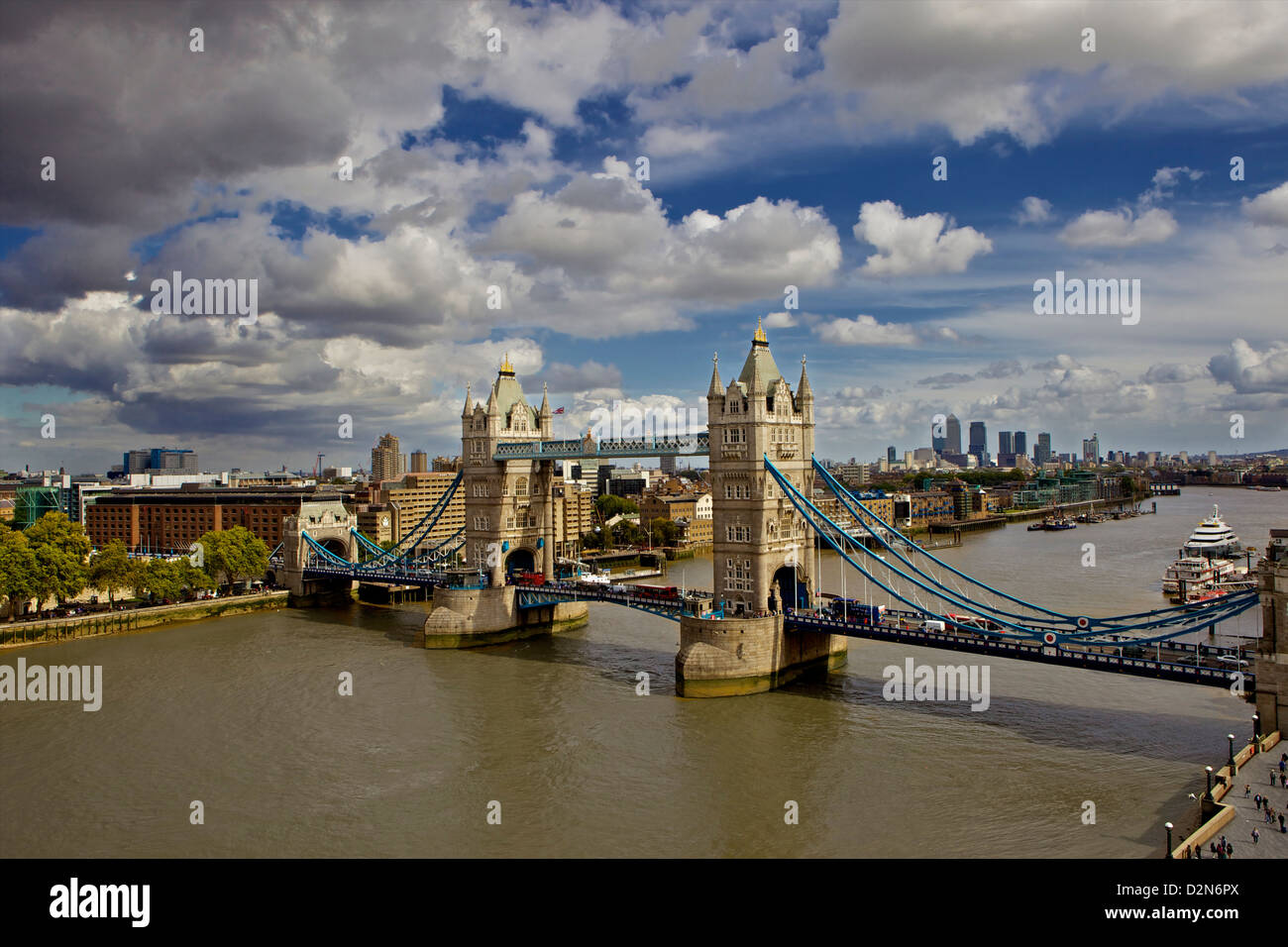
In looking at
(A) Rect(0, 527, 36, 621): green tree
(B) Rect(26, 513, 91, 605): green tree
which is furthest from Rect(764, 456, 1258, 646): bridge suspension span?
(A) Rect(0, 527, 36, 621): green tree

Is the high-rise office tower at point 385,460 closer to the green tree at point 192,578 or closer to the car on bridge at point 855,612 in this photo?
the green tree at point 192,578

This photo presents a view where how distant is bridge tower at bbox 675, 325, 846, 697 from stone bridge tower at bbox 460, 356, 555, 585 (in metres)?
16.5

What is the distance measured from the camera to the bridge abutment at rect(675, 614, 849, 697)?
37250 mm

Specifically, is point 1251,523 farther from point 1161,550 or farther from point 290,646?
point 290,646

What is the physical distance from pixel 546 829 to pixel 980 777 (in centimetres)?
1361

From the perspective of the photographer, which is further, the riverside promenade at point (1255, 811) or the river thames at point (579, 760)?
the river thames at point (579, 760)

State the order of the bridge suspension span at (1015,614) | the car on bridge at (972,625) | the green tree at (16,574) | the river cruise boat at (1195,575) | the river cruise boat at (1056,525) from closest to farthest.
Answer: the bridge suspension span at (1015,614), the car on bridge at (972,625), the green tree at (16,574), the river cruise boat at (1195,575), the river cruise boat at (1056,525)

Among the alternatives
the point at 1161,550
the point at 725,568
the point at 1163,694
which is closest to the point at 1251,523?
the point at 1161,550

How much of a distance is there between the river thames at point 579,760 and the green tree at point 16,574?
7.58 m

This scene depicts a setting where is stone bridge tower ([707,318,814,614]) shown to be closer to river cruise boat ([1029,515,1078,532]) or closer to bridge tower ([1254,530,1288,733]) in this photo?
bridge tower ([1254,530,1288,733])

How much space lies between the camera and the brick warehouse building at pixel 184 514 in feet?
305

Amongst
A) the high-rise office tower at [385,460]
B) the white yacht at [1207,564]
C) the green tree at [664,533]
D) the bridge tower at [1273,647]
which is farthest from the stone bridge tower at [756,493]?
the high-rise office tower at [385,460]

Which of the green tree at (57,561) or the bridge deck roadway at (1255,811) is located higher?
the green tree at (57,561)

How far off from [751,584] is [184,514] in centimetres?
8112
